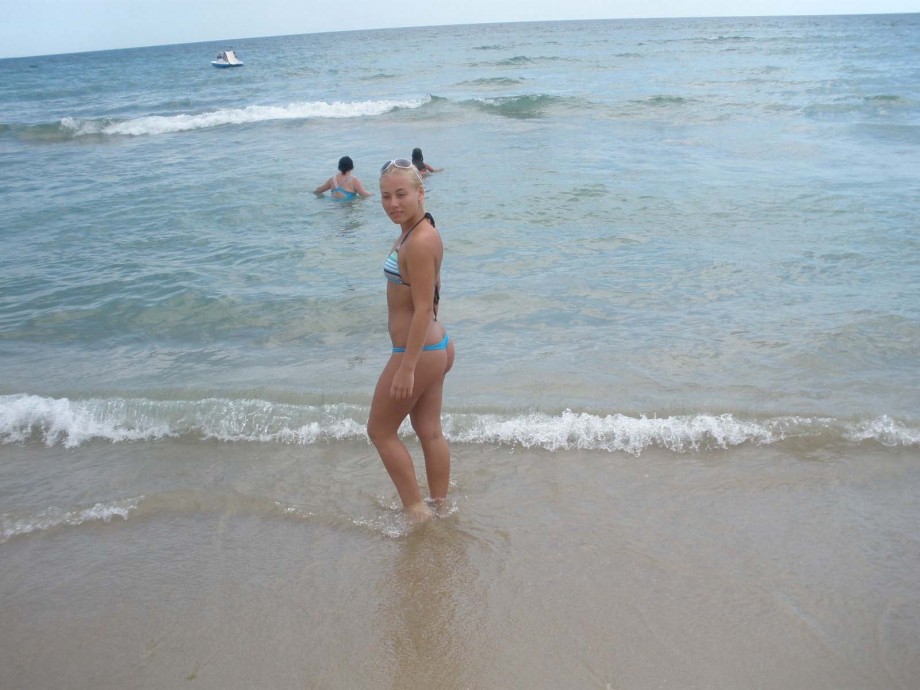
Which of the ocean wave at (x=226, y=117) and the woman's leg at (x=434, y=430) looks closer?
the woman's leg at (x=434, y=430)

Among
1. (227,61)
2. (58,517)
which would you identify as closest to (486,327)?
(58,517)

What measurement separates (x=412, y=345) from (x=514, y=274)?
4.57 m

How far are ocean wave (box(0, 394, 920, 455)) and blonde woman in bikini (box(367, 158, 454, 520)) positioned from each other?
3.05ft

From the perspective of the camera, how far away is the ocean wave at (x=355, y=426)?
4.29m

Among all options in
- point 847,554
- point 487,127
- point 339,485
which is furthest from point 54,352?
point 487,127

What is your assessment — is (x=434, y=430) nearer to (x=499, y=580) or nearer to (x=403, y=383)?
(x=403, y=383)

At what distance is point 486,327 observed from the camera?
630cm

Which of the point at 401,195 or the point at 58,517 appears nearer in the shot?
the point at 401,195

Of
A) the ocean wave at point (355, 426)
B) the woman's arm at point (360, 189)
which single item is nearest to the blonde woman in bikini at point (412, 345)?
the ocean wave at point (355, 426)

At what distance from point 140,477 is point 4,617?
3.90ft

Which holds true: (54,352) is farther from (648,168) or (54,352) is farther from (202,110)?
(202,110)

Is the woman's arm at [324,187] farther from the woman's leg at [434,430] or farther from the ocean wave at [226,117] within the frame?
the ocean wave at [226,117]

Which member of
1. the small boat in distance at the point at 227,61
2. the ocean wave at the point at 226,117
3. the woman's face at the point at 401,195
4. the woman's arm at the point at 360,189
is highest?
the small boat in distance at the point at 227,61

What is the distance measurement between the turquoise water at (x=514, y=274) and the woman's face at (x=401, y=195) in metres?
1.81
